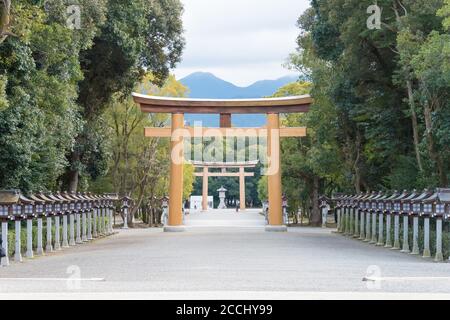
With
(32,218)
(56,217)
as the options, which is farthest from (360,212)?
(32,218)

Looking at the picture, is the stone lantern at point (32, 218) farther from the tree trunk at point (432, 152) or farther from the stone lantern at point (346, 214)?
the stone lantern at point (346, 214)

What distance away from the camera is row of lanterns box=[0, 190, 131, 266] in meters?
19.2

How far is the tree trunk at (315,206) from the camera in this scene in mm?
49156

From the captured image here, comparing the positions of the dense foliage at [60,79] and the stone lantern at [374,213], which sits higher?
the dense foliage at [60,79]

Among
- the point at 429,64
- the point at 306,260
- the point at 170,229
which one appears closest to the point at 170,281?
the point at 306,260

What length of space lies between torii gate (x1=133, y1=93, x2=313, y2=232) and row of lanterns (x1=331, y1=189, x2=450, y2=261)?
2989 millimetres

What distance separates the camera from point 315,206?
5003cm

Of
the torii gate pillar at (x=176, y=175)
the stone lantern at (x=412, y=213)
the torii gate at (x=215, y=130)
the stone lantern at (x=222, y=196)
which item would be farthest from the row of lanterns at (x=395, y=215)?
the stone lantern at (x=222, y=196)

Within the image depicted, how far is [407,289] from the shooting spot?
1177 cm

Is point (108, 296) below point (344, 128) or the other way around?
below

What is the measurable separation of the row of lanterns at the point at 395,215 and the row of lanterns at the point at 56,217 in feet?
29.3

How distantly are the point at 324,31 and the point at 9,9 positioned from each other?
1664 cm

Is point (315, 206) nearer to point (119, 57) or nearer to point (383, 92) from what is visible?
point (383, 92)
